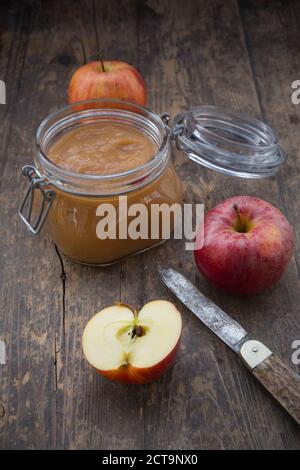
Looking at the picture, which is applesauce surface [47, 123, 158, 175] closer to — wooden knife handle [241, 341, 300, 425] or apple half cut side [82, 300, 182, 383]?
apple half cut side [82, 300, 182, 383]

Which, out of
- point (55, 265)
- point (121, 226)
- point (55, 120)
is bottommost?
point (55, 265)

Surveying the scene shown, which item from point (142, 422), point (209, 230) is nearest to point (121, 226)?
point (209, 230)

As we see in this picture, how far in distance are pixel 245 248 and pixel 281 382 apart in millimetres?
259

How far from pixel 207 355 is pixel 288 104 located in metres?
0.84

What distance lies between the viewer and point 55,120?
136 cm

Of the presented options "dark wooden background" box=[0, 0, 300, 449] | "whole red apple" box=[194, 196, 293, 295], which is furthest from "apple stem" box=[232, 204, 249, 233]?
"dark wooden background" box=[0, 0, 300, 449]

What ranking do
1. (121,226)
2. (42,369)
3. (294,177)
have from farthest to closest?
1. (294,177)
2. (121,226)
3. (42,369)

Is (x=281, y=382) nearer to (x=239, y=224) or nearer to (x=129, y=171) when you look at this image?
(x=239, y=224)

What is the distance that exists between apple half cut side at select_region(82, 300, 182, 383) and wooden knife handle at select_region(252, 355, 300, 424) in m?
0.15

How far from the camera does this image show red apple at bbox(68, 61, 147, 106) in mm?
1574

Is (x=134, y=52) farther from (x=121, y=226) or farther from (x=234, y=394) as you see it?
(x=234, y=394)

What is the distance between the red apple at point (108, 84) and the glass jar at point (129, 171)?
18cm

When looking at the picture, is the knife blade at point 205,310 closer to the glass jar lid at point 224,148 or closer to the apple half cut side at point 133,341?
the apple half cut side at point 133,341

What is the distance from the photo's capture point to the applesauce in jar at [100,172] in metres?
1.24
